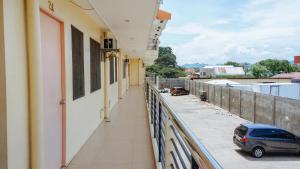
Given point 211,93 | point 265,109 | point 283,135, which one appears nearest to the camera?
point 283,135

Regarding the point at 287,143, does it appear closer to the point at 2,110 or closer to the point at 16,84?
the point at 16,84

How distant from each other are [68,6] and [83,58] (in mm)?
1053

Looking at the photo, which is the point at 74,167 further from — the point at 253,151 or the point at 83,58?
the point at 253,151

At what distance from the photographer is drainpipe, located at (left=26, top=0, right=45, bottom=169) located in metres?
2.21

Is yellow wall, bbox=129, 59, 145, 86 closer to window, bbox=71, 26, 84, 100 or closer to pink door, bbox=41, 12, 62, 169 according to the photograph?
window, bbox=71, 26, 84, 100

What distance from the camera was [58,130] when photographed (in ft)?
10.6

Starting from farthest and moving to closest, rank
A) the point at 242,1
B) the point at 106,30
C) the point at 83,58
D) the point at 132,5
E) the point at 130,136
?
the point at 242,1 → the point at 106,30 → the point at 130,136 → the point at 83,58 → the point at 132,5

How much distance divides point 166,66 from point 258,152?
174ft

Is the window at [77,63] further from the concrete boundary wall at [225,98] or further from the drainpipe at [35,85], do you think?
the concrete boundary wall at [225,98]

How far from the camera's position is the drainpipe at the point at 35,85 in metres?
2.21

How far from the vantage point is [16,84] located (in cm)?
204

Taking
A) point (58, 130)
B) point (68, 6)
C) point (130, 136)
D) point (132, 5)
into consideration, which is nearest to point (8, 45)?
point (58, 130)

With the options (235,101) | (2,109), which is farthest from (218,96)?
(2,109)

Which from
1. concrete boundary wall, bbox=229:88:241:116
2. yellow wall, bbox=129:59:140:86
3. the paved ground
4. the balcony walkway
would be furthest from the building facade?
yellow wall, bbox=129:59:140:86
